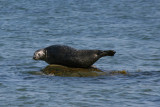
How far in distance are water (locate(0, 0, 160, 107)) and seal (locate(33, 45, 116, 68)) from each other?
53 centimetres

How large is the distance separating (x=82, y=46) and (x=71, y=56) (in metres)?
4.54

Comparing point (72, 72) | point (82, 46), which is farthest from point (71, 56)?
point (82, 46)

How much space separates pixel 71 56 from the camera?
10.0m

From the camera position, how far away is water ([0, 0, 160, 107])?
8328 mm

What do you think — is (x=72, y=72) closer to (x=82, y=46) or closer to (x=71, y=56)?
(x=71, y=56)

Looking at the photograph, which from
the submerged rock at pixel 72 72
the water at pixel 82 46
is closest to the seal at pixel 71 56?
the submerged rock at pixel 72 72

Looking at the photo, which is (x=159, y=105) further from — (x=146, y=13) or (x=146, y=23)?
(x=146, y=13)

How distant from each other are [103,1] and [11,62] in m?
16.2

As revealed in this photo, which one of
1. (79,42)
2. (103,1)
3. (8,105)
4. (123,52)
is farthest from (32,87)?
(103,1)

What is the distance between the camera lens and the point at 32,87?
29.4 ft

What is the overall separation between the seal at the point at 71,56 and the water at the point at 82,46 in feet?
1.73

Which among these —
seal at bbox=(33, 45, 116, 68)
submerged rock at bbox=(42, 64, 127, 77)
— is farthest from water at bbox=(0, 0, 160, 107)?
seal at bbox=(33, 45, 116, 68)

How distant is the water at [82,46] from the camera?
27.3ft

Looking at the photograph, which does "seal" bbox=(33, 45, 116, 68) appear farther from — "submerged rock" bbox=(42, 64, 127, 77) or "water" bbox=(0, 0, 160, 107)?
"water" bbox=(0, 0, 160, 107)
